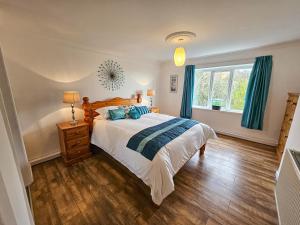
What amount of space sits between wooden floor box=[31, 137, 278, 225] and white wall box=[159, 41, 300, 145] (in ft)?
3.15

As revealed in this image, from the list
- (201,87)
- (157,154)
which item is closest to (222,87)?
(201,87)

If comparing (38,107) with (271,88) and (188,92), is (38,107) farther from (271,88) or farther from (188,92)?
(271,88)

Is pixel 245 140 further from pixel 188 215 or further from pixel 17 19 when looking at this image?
pixel 17 19

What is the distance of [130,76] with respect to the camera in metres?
3.84

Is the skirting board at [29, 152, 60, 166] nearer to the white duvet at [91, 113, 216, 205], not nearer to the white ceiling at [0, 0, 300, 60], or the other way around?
the white duvet at [91, 113, 216, 205]

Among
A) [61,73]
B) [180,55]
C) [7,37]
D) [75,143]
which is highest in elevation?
[7,37]

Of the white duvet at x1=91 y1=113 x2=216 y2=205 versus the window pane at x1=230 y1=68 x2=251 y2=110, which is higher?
the window pane at x1=230 y1=68 x2=251 y2=110

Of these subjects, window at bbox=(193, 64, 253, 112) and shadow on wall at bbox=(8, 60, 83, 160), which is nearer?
shadow on wall at bbox=(8, 60, 83, 160)

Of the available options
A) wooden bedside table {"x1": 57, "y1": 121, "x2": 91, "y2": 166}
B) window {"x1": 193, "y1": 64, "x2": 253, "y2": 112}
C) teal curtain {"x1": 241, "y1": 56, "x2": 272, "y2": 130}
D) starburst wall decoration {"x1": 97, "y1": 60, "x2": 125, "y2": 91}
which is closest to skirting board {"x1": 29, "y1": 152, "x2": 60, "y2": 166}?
wooden bedside table {"x1": 57, "y1": 121, "x2": 91, "y2": 166}

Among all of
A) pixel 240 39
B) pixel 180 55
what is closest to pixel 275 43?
pixel 240 39

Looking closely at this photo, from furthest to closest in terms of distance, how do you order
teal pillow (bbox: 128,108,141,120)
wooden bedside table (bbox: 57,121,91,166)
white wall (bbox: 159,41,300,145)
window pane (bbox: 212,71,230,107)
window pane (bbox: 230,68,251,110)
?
window pane (bbox: 212,71,230,107), window pane (bbox: 230,68,251,110), teal pillow (bbox: 128,108,141,120), white wall (bbox: 159,41,300,145), wooden bedside table (bbox: 57,121,91,166)

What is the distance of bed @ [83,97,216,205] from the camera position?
1.47 m

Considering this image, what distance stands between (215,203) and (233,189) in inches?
17.0

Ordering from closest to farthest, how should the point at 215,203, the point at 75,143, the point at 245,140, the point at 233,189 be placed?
1. the point at 215,203
2. the point at 233,189
3. the point at 75,143
4. the point at 245,140
